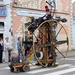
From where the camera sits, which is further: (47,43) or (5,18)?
(5,18)

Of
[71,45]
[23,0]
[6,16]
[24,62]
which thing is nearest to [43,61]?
[24,62]

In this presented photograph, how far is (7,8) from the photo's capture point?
62.0 ft

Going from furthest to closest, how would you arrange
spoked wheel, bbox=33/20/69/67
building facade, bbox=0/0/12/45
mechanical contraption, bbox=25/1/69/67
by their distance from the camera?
1. building facade, bbox=0/0/12/45
2. spoked wheel, bbox=33/20/69/67
3. mechanical contraption, bbox=25/1/69/67

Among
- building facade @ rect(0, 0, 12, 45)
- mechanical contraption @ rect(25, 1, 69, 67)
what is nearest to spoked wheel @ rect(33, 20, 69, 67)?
mechanical contraption @ rect(25, 1, 69, 67)

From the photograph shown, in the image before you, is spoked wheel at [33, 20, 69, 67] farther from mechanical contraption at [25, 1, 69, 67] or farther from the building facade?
the building facade

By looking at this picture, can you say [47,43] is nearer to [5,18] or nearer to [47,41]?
[47,41]

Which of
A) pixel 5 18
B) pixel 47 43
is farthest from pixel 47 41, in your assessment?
pixel 5 18

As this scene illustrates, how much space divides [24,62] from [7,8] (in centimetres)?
858

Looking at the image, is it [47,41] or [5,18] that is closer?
[47,41]

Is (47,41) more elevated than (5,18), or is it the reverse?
(5,18)

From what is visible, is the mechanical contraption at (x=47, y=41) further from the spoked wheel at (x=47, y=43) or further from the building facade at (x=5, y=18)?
the building facade at (x=5, y=18)

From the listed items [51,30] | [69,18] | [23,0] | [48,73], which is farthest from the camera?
[69,18]

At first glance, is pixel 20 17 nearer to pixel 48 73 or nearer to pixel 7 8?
pixel 7 8

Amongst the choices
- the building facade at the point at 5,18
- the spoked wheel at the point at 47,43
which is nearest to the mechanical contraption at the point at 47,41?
the spoked wheel at the point at 47,43
